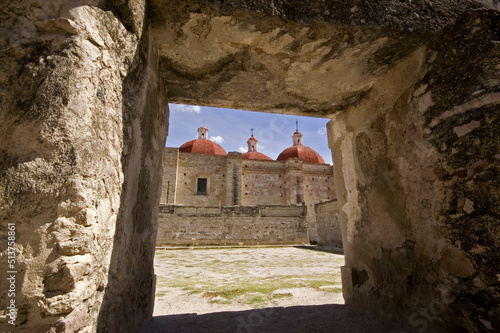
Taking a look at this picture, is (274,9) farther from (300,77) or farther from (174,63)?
(174,63)

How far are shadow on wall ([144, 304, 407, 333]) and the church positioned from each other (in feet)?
37.5

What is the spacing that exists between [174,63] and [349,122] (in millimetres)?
1710

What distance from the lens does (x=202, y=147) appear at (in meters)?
24.1

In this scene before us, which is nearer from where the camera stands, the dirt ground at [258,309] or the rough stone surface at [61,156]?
the rough stone surface at [61,156]

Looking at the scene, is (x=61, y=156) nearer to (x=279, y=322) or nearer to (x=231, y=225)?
(x=279, y=322)

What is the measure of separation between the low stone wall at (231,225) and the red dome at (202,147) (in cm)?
1058

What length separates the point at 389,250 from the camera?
2.09 meters

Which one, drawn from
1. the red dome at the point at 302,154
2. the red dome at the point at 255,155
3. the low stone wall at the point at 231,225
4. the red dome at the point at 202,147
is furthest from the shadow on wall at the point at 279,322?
the red dome at the point at 302,154

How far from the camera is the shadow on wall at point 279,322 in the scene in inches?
78.7

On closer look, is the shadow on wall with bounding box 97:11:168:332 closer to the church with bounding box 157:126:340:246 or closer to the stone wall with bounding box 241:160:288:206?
the church with bounding box 157:126:340:246

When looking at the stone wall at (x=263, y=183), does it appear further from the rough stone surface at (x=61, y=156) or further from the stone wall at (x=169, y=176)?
the rough stone surface at (x=61, y=156)

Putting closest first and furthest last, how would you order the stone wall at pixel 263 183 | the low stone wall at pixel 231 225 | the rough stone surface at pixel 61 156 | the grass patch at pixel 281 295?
1. the rough stone surface at pixel 61 156
2. the grass patch at pixel 281 295
3. the low stone wall at pixel 231 225
4. the stone wall at pixel 263 183

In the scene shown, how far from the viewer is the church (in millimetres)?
13586

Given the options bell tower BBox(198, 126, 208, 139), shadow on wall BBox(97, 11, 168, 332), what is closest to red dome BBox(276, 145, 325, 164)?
bell tower BBox(198, 126, 208, 139)
